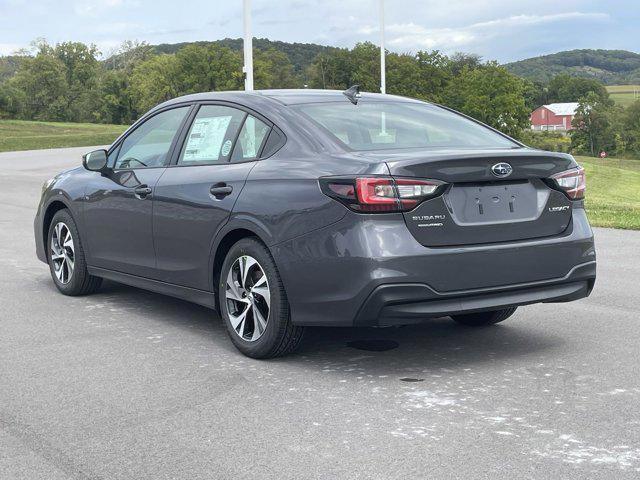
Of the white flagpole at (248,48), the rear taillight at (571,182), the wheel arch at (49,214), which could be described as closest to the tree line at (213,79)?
the white flagpole at (248,48)

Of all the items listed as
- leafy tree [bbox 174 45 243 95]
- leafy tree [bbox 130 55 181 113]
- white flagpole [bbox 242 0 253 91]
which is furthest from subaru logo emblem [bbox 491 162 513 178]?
leafy tree [bbox 130 55 181 113]

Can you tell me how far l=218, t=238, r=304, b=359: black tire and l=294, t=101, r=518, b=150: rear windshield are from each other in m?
0.84

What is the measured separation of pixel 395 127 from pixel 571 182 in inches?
44.4

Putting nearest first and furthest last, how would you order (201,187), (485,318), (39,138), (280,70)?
1. (201,187)
2. (485,318)
3. (39,138)
4. (280,70)

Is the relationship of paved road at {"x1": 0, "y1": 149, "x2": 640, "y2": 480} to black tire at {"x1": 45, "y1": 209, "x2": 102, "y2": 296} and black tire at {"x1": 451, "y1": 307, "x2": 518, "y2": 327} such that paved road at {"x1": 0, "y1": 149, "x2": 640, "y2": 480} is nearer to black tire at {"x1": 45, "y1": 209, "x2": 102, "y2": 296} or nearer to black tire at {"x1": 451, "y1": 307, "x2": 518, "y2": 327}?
black tire at {"x1": 451, "y1": 307, "x2": 518, "y2": 327}

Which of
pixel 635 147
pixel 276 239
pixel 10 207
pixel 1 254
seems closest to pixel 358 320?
pixel 276 239

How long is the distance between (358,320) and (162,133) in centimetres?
261

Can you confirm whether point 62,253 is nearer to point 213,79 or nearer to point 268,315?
point 268,315

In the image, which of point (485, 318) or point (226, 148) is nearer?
point (226, 148)

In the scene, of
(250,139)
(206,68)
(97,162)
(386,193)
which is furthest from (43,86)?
(386,193)

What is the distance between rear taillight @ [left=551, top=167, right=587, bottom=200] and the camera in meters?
5.59

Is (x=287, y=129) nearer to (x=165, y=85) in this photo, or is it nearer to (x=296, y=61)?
(x=165, y=85)

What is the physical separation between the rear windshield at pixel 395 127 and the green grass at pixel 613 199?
7.70 metres

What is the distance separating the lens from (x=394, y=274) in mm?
5047
